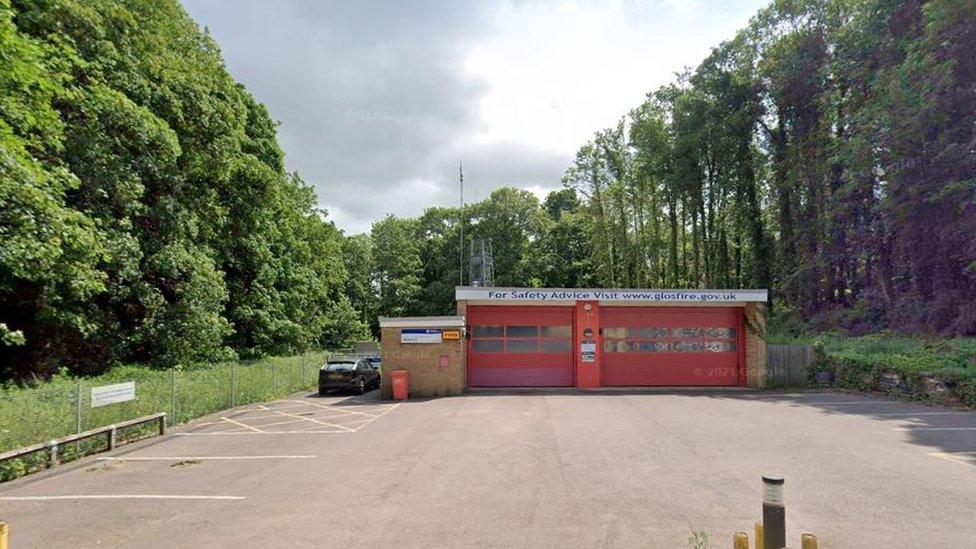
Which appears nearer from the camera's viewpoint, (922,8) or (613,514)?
(613,514)

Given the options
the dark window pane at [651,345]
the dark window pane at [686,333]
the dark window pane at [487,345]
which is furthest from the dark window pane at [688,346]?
the dark window pane at [487,345]

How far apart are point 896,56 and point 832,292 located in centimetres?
1223

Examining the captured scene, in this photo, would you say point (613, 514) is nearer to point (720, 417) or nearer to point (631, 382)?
point (720, 417)

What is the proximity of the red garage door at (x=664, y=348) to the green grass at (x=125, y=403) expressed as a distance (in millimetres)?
12803

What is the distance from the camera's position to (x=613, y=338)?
71.3 ft

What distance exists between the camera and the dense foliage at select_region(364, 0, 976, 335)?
71.5 ft

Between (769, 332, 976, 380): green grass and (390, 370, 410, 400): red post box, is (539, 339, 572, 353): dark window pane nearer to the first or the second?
(390, 370, 410, 400): red post box

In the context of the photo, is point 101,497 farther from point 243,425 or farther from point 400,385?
point 400,385

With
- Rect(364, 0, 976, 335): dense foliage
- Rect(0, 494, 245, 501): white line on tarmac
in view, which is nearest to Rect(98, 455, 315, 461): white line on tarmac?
Rect(0, 494, 245, 501): white line on tarmac

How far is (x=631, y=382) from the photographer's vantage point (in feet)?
70.8

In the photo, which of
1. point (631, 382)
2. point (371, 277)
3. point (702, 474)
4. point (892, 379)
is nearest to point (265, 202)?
point (631, 382)

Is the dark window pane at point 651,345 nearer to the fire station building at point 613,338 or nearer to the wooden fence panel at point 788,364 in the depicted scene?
the fire station building at point 613,338

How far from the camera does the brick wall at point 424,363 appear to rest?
1930 cm

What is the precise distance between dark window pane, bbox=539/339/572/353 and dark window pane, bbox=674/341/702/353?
13.8 ft
